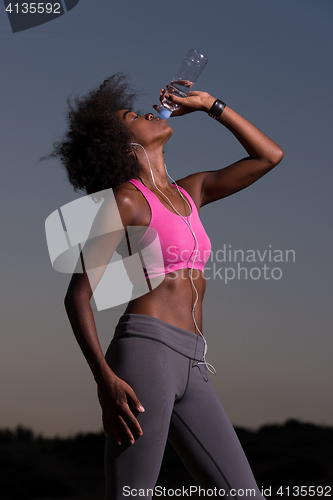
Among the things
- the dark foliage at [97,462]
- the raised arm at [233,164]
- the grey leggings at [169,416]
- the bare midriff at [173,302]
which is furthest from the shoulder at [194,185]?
Result: the dark foliage at [97,462]

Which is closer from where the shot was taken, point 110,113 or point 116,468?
point 116,468

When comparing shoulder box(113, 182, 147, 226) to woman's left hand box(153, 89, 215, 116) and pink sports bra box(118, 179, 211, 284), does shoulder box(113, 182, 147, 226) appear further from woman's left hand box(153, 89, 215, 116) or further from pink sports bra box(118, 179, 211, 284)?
woman's left hand box(153, 89, 215, 116)

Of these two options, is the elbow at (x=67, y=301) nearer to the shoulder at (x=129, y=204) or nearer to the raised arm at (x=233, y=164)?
the shoulder at (x=129, y=204)

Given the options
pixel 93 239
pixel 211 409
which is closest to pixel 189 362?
pixel 211 409

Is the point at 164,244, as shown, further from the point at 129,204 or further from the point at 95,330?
the point at 95,330

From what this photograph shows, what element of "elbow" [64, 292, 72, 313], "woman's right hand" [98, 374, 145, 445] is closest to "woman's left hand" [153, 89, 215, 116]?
"elbow" [64, 292, 72, 313]

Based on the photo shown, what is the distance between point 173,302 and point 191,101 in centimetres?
82

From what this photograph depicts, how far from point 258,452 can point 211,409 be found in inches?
195

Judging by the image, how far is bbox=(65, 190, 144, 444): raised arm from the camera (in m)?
1.30

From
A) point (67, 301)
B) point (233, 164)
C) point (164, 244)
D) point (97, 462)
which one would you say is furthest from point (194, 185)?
point (97, 462)

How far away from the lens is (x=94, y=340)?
4.34 feet

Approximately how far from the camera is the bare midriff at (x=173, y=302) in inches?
57.6

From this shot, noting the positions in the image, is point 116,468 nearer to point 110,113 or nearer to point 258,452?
point 110,113

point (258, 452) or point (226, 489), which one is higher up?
point (226, 489)
